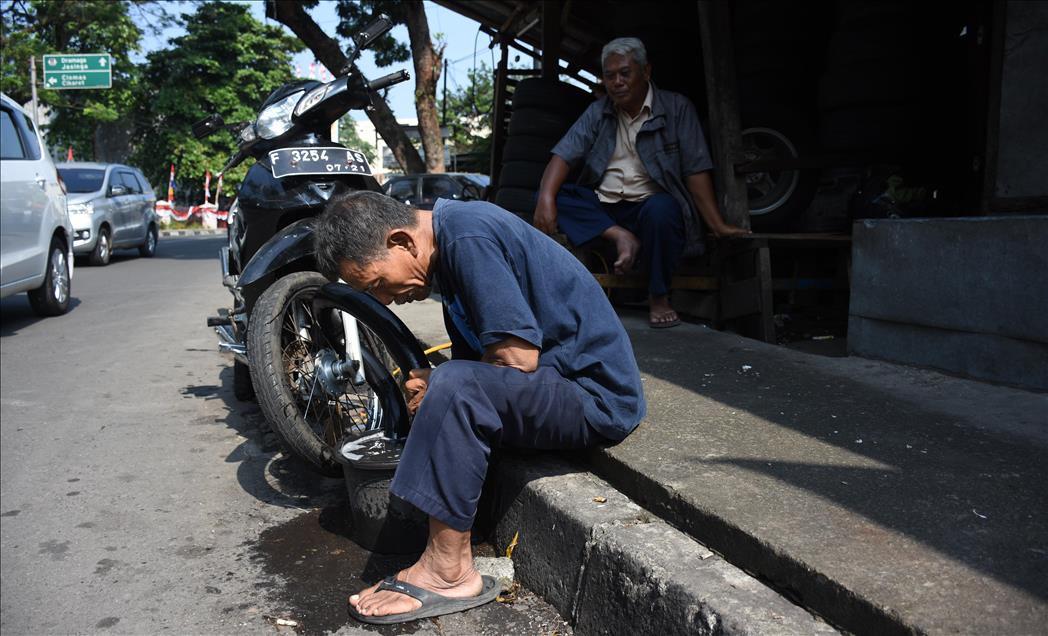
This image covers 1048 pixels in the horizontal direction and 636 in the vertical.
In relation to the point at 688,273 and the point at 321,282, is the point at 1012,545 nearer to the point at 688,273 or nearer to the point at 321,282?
the point at 321,282

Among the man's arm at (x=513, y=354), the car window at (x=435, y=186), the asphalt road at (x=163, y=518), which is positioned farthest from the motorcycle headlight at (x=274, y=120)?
the car window at (x=435, y=186)

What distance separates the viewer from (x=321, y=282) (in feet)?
9.90

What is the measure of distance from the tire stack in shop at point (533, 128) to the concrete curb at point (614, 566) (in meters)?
3.59

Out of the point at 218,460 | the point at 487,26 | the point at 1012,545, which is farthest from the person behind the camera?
the point at 487,26

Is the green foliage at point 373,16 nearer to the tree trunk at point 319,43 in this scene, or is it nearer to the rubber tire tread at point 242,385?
the tree trunk at point 319,43


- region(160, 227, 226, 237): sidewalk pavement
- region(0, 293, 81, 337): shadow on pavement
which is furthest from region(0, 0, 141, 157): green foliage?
region(0, 293, 81, 337): shadow on pavement

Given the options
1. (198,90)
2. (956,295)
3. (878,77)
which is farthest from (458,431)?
(198,90)

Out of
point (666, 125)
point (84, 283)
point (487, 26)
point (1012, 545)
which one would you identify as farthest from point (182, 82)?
point (1012, 545)

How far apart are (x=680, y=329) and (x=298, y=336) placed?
1918 millimetres

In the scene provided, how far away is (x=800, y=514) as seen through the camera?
1.87 meters

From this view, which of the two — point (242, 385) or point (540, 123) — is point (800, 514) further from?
point (540, 123)

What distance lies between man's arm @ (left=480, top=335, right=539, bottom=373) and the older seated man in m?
2.15

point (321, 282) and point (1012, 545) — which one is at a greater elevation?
point (321, 282)

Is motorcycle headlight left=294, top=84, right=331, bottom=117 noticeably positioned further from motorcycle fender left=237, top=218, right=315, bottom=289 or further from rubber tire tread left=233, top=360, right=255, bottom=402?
rubber tire tread left=233, top=360, right=255, bottom=402
